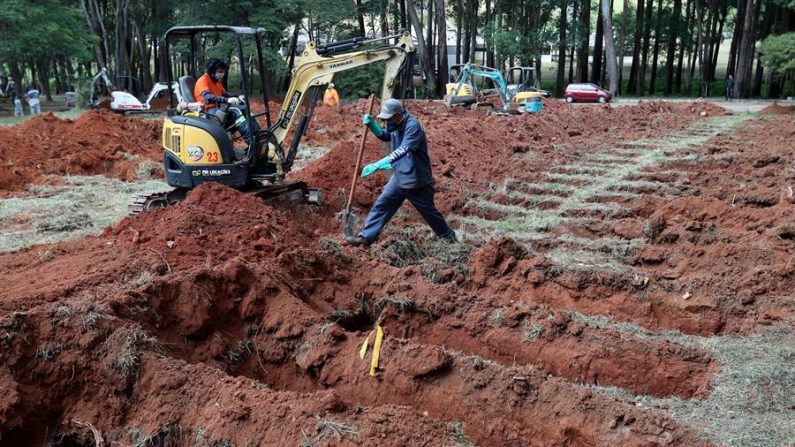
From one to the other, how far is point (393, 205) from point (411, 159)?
0.62m

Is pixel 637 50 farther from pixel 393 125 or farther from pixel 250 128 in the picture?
pixel 393 125

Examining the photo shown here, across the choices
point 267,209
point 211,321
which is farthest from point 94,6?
point 211,321

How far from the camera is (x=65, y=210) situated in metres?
10.2

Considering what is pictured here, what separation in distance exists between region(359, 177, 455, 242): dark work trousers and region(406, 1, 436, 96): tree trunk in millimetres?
25126

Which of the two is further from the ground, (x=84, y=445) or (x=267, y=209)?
(x=267, y=209)

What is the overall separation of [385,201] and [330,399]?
3.83 metres

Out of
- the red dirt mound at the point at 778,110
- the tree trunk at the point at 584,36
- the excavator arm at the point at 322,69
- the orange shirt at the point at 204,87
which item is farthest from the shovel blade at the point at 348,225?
the tree trunk at the point at 584,36

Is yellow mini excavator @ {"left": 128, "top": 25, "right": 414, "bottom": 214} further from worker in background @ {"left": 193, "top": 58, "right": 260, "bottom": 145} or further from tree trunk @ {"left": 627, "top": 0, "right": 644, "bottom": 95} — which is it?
tree trunk @ {"left": 627, "top": 0, "right": 644, "bottom": 95}

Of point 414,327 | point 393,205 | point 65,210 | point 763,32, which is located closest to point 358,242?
point 393,205

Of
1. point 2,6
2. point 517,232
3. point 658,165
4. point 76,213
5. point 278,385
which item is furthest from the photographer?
point 2,6

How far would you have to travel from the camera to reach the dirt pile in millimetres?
12930

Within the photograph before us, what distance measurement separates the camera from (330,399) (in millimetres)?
4188

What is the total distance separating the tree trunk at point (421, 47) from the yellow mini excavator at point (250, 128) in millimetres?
23287

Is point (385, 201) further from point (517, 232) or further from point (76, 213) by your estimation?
point (76, 213)
